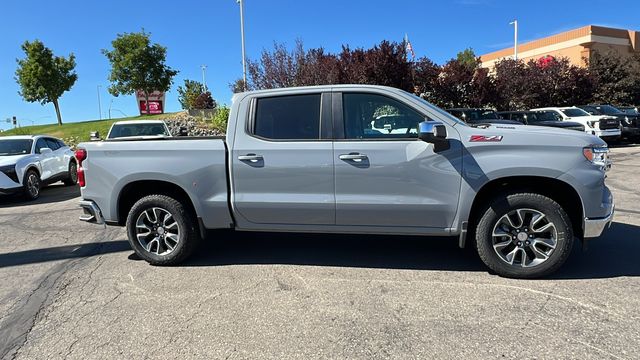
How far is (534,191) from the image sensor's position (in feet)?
14.9

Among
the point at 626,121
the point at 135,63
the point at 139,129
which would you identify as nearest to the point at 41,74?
the point at 135,63

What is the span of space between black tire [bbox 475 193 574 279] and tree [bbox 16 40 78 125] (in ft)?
123

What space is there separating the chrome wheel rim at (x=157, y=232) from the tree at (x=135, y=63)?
103ft

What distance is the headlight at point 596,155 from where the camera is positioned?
4.28m

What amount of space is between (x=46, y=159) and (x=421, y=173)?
1108 centimetres

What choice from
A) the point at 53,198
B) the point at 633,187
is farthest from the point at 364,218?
the point at 53,198

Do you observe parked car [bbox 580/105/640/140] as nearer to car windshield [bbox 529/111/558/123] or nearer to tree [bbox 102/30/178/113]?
car windshield [bbox 529/111/558/123]

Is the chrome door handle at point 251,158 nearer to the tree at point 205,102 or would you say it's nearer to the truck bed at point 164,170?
the truck bed at point 164,170

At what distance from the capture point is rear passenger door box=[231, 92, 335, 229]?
187 inches

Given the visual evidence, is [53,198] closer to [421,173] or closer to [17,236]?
[17,236]

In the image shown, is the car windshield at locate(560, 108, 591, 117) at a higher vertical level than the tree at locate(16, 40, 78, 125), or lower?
lower

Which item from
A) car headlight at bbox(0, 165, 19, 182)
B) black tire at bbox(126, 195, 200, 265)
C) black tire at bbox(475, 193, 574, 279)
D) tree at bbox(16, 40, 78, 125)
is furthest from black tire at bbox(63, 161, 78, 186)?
tree at bbox(16, 40, 78, 125)

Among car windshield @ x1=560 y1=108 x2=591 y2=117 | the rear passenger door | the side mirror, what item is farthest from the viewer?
car windshield @ x1=560 y1=108 x2=591 y2=117

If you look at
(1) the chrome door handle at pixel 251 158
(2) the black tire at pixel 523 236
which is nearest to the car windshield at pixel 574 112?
(2) the black tire at pixel 523 236
